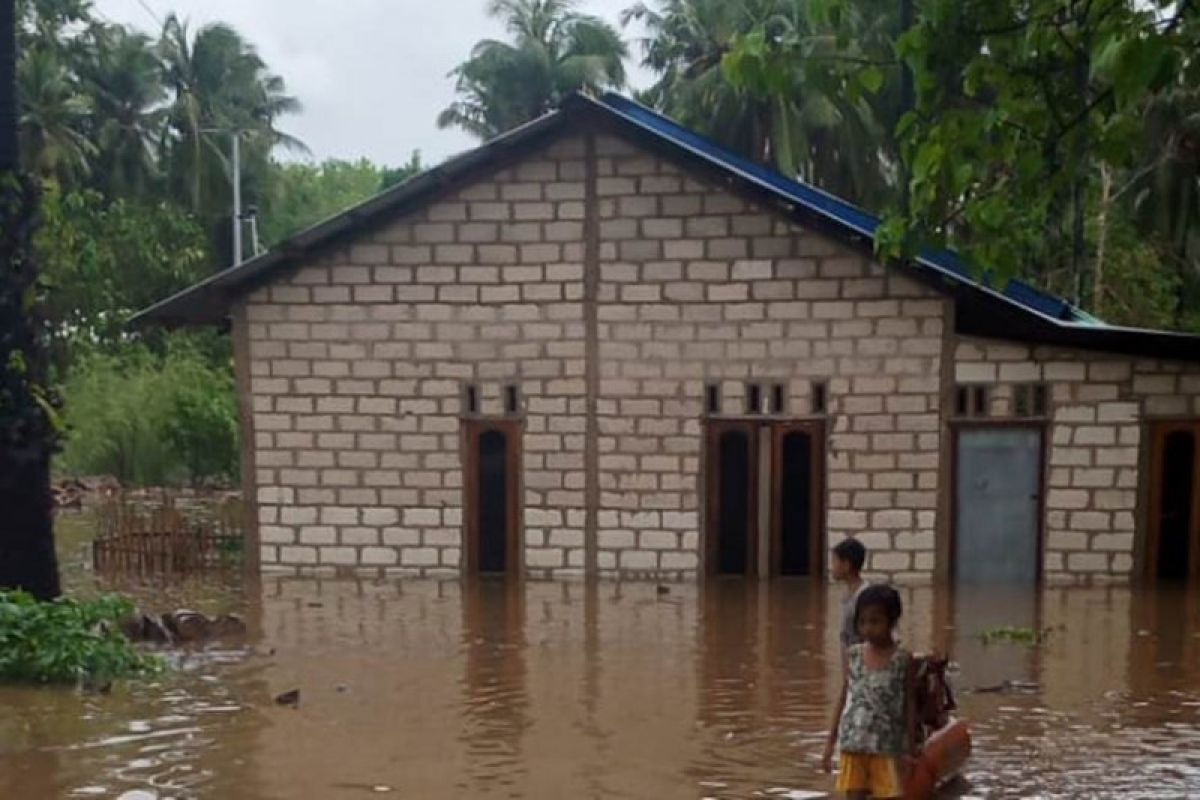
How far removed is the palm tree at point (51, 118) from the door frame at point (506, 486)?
23834 millimetres

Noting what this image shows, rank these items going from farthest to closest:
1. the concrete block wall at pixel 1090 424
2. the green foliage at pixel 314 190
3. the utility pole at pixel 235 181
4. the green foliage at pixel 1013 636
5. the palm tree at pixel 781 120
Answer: the green foliage at pixel 314 190 < the utility pole at pixel 235 181 < the palm tree at pixel 781 120 < the concrete block wall at pixel 1090 424 < the green foliage at pixel 1013 636

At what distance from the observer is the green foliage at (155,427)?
30250mm

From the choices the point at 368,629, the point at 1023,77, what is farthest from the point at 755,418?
the point at 1023,77

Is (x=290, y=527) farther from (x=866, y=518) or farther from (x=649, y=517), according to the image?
(x=866, y=518)

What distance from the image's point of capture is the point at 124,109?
140 feet

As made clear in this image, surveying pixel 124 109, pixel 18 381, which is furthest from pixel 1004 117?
pixel 124 109

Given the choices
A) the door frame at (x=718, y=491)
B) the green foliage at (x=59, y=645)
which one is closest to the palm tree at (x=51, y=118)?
the door frame at (x=718, y=491)

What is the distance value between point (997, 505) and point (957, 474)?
0.55 metres

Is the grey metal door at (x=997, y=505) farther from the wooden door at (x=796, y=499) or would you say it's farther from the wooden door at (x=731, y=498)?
the wooden door at (x=731, y=498)

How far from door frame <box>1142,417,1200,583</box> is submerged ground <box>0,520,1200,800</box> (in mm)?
994

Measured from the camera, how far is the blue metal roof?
15.9 meters

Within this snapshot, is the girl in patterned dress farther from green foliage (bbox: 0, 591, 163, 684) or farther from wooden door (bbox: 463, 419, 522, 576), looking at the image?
wooden door (bbox: 463, 419, 522, 576)

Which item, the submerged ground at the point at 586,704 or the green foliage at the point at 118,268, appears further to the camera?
the green foliage at the point at 118,268

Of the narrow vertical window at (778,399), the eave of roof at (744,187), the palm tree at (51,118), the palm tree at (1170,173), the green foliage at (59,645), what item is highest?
the palm tree at (51,118)
